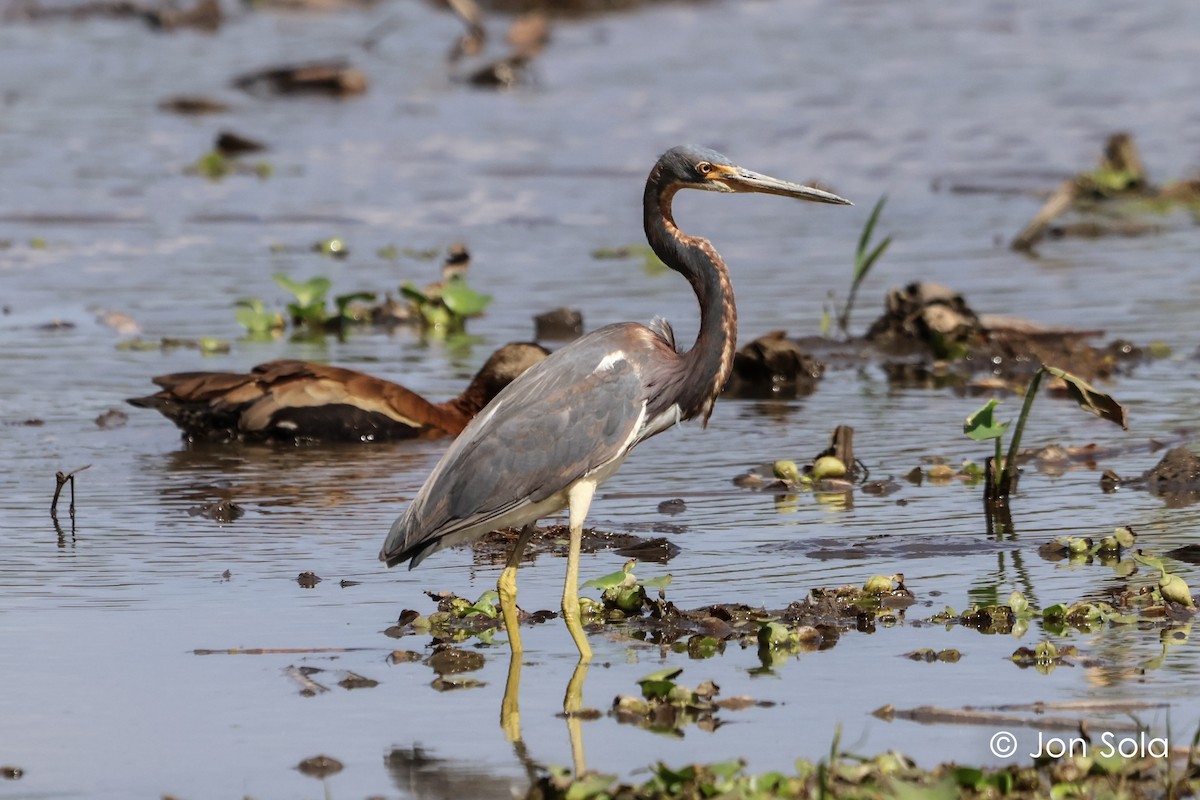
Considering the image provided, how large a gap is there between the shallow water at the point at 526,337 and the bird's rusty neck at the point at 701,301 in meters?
0.64

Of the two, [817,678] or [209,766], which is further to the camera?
[817,678]

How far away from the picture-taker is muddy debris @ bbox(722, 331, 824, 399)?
1030cm

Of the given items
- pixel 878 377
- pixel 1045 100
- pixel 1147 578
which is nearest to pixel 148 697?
pixel 1147 578

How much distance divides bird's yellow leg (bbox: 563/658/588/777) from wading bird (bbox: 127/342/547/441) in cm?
336

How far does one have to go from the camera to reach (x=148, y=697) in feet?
18.4

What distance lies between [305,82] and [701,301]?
1764 cm

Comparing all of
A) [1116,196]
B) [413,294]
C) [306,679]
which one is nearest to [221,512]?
[306,679]

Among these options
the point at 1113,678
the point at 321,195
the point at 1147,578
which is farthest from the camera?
the point at 321,195

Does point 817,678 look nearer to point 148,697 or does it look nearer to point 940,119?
point 148,697

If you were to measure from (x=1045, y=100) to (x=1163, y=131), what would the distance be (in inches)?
93.7

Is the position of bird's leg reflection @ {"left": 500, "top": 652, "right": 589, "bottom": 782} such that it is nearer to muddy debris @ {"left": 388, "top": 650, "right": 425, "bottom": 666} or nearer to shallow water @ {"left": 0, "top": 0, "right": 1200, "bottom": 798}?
shallow water @ {"left": 0, "top": 0, "right": 1200, "bottom": 798}

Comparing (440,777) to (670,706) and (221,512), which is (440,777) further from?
(221,512)

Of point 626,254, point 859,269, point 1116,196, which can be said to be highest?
point 1116,196

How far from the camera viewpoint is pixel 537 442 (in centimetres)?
659
